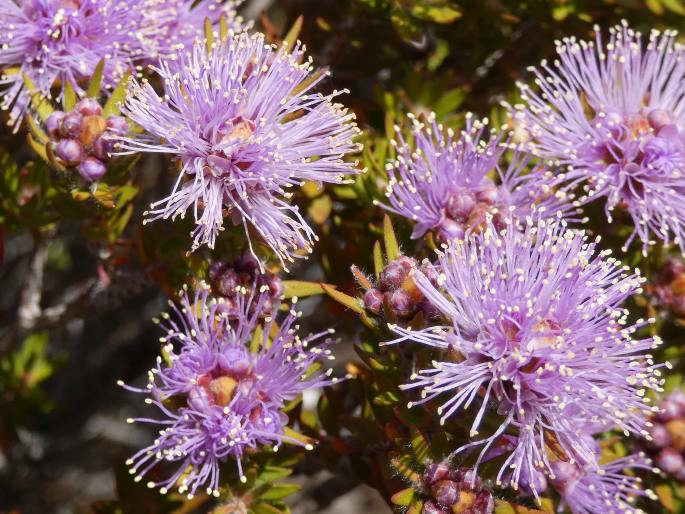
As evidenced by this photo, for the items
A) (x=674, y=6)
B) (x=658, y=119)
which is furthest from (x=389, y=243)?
(x=674, y=6)

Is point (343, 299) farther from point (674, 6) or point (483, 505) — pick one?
point (674, 6)

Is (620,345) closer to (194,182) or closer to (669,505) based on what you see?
(669,505)

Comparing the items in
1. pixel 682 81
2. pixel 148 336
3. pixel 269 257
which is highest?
pixel 682 81

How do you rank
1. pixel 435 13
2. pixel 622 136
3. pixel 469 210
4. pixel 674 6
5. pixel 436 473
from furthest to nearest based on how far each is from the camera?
1. pixel 674 6
2. pixel 435 13
3. pixel 622 136
4. pixel 469 210
5. pixel 436 473

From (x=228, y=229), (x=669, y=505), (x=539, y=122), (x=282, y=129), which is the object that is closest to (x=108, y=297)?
(x=228, y=229)

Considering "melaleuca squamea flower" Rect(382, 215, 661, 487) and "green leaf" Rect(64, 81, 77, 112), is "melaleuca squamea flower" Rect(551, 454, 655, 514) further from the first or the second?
"green leaf" Rect(64, 81, 77, 112)

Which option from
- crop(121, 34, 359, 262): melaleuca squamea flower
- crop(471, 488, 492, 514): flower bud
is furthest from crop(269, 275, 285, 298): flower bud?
crop(471, 488, 492, 514): flower bud

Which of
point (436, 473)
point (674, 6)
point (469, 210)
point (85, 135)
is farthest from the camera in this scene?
point (674, 6)
